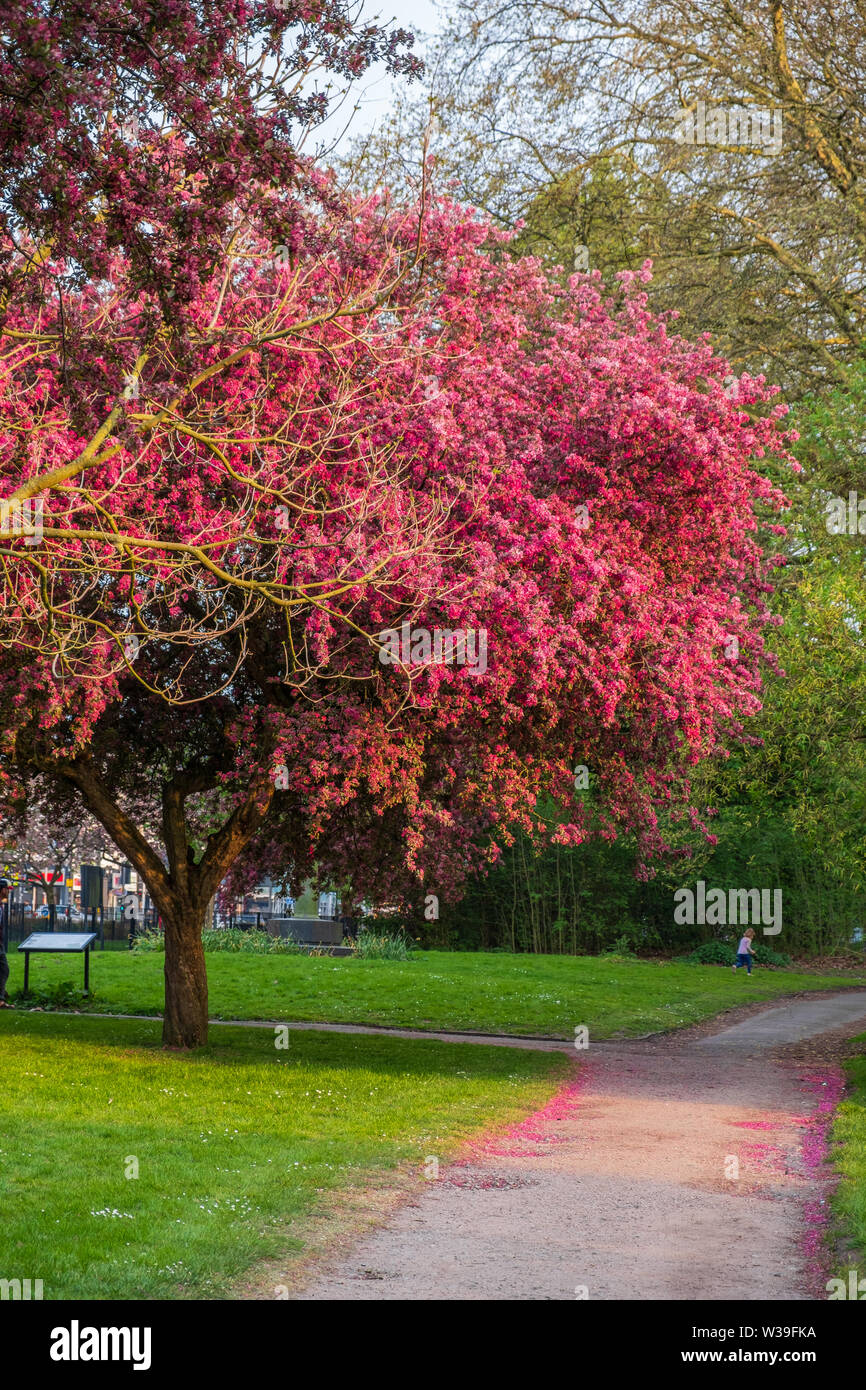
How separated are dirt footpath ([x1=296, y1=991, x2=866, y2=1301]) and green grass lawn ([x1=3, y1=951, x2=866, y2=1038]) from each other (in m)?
7.35

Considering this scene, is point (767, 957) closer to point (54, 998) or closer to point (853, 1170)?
point (54, 998)

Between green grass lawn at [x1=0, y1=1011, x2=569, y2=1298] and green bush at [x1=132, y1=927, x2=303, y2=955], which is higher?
green grass lawn at [x1=0, y1=1011, x2=569, y2=1298]

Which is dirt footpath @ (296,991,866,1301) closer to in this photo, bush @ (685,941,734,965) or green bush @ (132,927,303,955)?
green bush @ (132,927,303,955)

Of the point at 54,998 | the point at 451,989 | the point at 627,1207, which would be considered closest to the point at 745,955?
the point at 451,989

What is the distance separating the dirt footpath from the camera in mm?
6895

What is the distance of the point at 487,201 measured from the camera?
22094 mm

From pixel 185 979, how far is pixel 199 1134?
5426mm

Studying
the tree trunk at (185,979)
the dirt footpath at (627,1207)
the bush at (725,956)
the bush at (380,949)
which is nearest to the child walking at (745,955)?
the bush at (725,956)

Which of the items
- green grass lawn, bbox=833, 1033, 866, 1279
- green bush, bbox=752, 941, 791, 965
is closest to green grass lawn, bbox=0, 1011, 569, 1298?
green grass lawn, bbox=833, 1033, 866, 1279

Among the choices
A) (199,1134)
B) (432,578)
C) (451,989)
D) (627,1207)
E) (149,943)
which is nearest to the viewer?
(627,1207)

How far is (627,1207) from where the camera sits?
8828 millimetres
